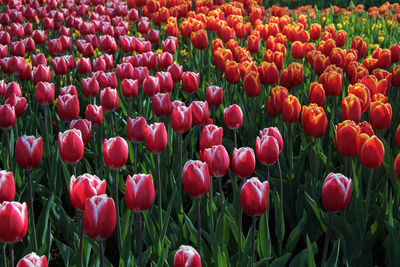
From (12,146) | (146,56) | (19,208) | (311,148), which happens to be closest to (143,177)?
(19,208)

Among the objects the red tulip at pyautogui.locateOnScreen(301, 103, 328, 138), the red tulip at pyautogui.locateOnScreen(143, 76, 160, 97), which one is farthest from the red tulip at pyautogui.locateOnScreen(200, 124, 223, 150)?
the red tulip at pyautogui.locateOnScreen(143, 76, 160, 97)

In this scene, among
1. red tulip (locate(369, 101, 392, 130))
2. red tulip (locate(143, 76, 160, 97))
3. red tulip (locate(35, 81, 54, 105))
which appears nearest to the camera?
red tulip (locate(369, 101, 392, 130))

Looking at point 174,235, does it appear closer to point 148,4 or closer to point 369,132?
point 369,132

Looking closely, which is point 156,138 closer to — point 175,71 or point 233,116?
point 233,116

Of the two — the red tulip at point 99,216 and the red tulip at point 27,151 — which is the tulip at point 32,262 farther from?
the red tulip at point 27,151

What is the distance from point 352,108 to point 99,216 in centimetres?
167

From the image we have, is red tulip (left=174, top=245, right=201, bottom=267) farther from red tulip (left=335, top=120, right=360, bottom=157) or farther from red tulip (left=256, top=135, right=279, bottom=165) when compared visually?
red tulip (left=335, top=120, right=360, bottom=157)

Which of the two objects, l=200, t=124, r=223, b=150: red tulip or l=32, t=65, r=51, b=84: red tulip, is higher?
l=200, t=124, r=223, b=150: red tulip

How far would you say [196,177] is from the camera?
6.61ft

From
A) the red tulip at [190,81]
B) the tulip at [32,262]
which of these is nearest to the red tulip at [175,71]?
the red tulip at [190,81]

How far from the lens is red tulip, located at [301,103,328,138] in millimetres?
2633

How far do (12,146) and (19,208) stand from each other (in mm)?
1938

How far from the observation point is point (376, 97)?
2.97 meters

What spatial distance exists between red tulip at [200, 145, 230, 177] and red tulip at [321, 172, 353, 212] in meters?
0.46
